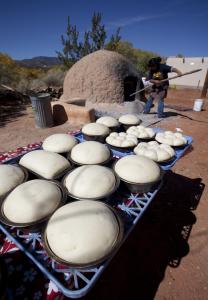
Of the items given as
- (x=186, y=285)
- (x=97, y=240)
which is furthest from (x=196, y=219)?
(x=97, y=240)

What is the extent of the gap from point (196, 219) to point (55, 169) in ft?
6.18

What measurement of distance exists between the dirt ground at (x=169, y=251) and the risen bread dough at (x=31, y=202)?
97 cm

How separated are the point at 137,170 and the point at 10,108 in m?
7.54

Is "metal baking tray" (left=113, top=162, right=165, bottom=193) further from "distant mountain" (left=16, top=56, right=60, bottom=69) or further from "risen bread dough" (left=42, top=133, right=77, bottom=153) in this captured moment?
"distant mountain" (left=16, top=56, right=60, bottom=69)

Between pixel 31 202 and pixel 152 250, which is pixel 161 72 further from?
pixel 31 202

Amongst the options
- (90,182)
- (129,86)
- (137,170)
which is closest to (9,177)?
(90,182)

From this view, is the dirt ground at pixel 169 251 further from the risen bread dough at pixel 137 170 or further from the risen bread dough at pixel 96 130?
the risen bread dough at pixel 96 130

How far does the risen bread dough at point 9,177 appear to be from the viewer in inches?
51.7

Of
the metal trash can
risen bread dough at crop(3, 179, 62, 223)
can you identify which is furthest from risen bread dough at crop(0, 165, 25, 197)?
the metal trash can

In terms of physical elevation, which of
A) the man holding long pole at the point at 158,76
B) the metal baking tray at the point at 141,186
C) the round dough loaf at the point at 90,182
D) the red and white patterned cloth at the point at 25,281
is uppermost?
the man holding long pole at the point at 158,76

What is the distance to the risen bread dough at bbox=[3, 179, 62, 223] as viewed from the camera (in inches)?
43.2

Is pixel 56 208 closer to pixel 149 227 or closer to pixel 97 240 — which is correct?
pixel 97 240

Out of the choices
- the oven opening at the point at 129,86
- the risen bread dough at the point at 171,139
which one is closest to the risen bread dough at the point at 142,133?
the risen bread dough at the point at 171,139

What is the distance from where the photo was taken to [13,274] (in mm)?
1036
